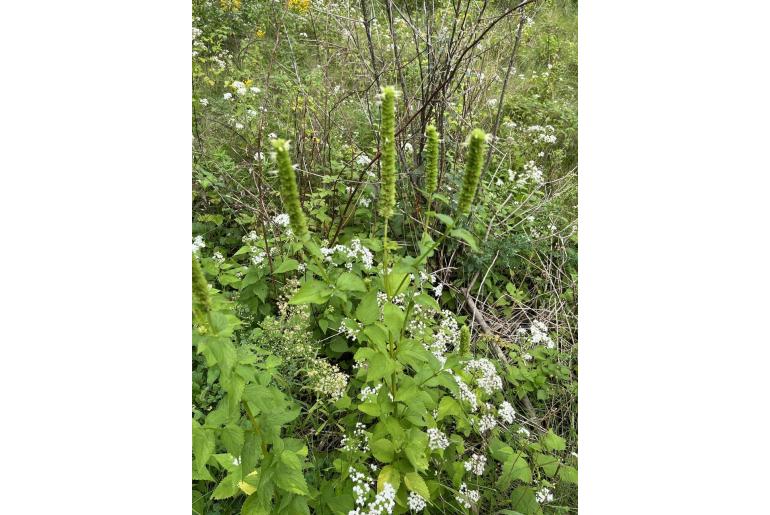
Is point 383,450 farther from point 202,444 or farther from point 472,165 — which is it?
point 472,165

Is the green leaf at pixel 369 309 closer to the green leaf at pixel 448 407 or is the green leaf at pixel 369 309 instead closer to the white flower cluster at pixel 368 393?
the white flower cluster at pixel 368 393

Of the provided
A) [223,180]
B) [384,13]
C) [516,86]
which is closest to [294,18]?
[384,13]

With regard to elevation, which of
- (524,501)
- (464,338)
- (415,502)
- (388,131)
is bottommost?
(524,501)

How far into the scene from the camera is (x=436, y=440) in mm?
1352

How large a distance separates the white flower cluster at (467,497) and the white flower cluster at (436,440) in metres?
0.13

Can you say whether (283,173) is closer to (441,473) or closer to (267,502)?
(267,502)

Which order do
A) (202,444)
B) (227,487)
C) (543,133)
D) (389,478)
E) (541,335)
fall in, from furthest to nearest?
(543,133) < (541,335) < (389,478) < (227,487) < (202,444)

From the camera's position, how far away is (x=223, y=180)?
6.73 ft

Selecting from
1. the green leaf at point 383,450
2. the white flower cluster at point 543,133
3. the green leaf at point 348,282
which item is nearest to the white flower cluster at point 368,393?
the green leaf at point 383,450

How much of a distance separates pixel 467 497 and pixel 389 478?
26cm

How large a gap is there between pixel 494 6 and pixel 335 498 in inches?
74.6

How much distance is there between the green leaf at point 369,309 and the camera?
109 centimetres

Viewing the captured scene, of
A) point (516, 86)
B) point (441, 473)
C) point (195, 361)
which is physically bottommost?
point (441, 473)

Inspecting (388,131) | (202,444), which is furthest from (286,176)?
(202,444)
